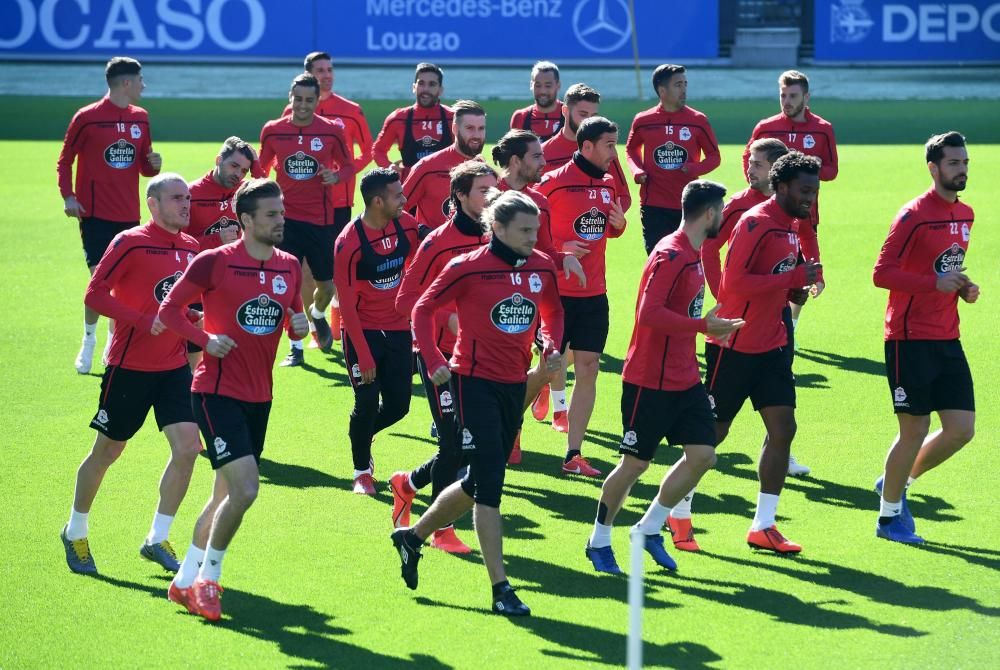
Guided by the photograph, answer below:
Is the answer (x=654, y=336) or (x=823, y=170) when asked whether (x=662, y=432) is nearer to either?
(x=654, y=336)

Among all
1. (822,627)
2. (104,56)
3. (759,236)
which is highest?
(104,56)

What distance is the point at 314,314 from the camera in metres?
14.1

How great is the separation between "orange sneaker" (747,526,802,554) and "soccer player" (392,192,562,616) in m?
1.78

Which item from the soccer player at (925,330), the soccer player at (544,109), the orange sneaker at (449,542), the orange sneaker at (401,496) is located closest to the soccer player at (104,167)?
the soccer player at (544,109)

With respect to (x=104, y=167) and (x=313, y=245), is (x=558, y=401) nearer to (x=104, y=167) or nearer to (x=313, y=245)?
(x=313, y=245)

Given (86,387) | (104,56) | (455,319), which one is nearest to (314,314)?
(86,387)

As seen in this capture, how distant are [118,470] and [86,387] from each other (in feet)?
8.47

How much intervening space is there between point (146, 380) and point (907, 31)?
28.7 m

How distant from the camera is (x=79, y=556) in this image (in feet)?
28.2

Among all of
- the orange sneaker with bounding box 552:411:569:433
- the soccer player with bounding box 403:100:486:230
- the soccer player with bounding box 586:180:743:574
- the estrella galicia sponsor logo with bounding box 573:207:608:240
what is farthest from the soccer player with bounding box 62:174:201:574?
the orange sneaker with bounding box 552:411:569:433

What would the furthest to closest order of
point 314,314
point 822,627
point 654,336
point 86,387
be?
point 314,314
point 86,387
point 654,336
point 822,627

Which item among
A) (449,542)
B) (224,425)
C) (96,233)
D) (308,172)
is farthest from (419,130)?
(224,425)

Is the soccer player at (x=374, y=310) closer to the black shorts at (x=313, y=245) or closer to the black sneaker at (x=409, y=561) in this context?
the black sneaker at (x=409, y=561)

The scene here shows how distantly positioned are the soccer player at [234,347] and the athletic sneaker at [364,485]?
225cm
